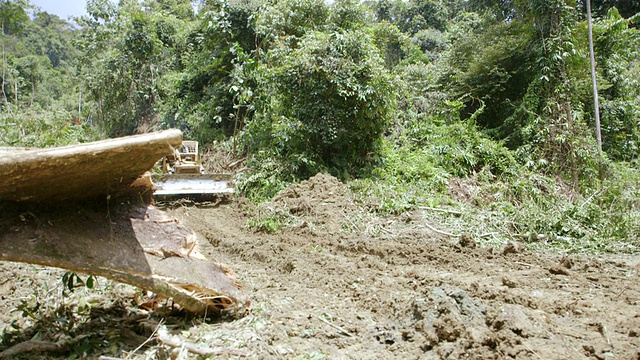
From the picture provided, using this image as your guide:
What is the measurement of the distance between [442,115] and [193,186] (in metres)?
7.45

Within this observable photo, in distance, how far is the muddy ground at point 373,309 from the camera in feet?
8.95

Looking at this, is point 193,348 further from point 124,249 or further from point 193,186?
point 193,186

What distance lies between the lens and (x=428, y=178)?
9.23 m

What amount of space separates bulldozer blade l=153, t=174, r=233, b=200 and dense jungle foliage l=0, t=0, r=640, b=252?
70 centimetres

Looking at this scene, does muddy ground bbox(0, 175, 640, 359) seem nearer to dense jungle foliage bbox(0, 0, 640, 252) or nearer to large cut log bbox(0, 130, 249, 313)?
large cut log bbox(0, 130, 249, 313)

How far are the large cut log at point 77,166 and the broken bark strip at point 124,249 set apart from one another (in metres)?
0.16

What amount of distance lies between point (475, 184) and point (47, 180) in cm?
843

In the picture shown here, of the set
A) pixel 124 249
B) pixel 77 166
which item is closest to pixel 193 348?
pixel 124 249

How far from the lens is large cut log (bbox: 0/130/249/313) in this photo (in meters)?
2.38

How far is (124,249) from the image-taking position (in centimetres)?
286

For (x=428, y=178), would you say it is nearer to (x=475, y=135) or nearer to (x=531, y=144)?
(x=475, y=135)

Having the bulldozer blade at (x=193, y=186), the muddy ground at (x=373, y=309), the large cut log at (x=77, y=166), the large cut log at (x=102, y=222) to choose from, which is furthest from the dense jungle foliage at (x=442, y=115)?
the large cut log at (x=77, y=166)

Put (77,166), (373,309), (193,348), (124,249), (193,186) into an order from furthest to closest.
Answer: (193,186)
(373,309)
(124,249)
(193,348)
(77,166)

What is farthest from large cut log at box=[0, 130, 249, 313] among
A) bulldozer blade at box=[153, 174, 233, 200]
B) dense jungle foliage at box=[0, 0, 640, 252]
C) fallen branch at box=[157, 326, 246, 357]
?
bulldozer blade at box=[153, 174, 233, 200]
